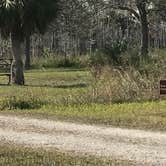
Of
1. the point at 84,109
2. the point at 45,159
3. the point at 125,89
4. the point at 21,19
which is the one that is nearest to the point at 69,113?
the point at 84,109

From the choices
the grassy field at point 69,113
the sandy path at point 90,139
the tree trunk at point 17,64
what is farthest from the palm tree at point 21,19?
the sandy path at point 90,139

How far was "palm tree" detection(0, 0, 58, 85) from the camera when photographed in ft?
79.4

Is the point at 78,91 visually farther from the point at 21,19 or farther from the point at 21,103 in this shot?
the point at 21,19

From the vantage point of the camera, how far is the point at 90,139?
39.2 ft

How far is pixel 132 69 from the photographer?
20344mm

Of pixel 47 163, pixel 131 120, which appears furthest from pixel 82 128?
pixel 47 163

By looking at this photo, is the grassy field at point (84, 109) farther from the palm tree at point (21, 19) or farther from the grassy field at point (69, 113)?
the palm tree at point (21, 19)

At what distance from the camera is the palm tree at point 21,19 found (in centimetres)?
2420

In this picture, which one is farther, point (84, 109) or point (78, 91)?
point (78, 91)

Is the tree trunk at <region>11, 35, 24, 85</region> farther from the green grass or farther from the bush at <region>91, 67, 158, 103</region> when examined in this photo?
the green grass

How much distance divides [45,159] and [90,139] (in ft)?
7.03

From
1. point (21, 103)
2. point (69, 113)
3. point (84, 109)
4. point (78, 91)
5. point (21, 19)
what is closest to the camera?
point (69, 113)

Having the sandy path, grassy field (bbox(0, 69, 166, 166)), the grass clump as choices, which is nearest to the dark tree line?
grassy field (bbox(0, 69, 166, 166))

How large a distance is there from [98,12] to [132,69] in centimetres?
2390
